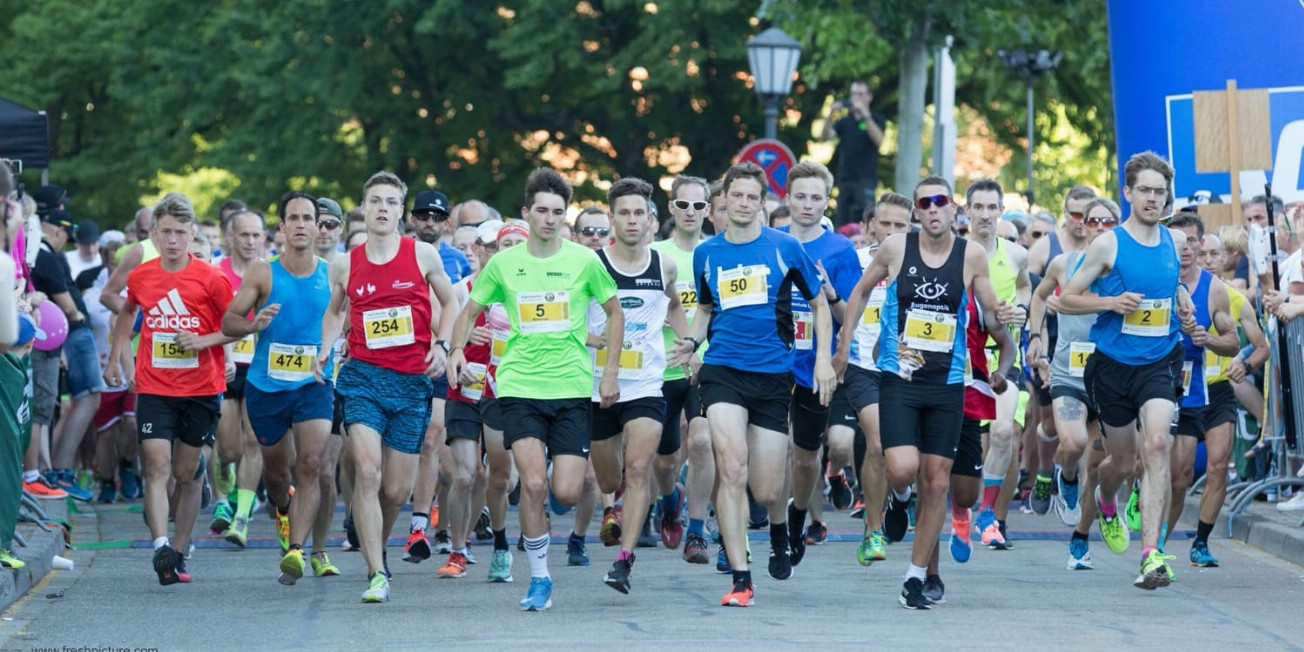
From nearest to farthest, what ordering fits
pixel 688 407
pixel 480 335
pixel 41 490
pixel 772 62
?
pixel 480 335 → pixel 688 407 → pixel 41 490 → pixel 772 62

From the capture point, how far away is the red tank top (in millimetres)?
11188

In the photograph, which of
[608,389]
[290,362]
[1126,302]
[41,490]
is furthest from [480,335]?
[41,490]

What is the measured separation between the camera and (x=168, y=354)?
39.5ft

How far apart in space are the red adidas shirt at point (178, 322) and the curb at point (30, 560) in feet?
3.31

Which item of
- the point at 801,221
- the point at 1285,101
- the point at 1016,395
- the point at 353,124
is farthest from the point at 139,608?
the point at 353,124

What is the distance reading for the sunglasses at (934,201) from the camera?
10.6m

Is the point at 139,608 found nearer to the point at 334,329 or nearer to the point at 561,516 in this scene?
the point at 334,329

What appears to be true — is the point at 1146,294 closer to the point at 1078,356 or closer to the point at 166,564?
the point at 1078,356

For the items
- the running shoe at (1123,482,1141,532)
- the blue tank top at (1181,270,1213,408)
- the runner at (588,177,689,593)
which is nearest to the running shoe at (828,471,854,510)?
the running shoe at (1123,482,1141,532)

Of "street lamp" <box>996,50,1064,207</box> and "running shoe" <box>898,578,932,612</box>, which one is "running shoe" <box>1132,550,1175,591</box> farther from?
"street lamp" <box>996,50,1064,207</box>

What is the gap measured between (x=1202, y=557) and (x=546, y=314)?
4.23 metres

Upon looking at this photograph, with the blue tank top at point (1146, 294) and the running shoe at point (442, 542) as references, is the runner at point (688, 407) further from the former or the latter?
the blue tank top at point (1146, 294)

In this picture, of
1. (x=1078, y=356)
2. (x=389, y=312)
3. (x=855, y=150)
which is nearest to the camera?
(x=389, y=312)

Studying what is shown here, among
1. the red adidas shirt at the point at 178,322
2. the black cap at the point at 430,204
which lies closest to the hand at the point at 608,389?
the red adidas shirt at the point at 178,322
